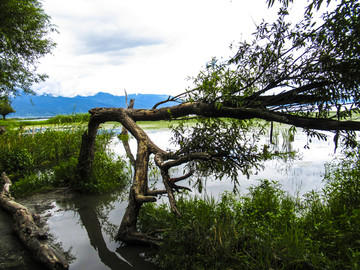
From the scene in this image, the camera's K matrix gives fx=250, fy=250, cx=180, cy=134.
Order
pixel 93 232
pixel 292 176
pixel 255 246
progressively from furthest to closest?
pixel 292 176 → pixel 93 232 → pixel 255 246

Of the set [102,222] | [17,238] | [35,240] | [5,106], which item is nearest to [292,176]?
[102,222]

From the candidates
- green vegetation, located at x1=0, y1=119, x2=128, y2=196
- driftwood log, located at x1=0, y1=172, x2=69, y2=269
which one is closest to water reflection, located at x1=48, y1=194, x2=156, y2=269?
driftwood log, located at x1=0, y1=172, x2=69, y2=269

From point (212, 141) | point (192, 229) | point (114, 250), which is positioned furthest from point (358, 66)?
point (114, 250)

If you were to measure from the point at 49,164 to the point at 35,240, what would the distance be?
7.96 metres

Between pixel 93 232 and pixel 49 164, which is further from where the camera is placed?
pixel 49 164

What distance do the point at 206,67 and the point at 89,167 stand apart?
196 inches

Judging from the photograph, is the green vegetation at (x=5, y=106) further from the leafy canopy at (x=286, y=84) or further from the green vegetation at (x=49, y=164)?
the leafy canopy at (x=286, y=84)

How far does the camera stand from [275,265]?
320 cm

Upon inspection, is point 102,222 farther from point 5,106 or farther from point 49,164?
point 5,106

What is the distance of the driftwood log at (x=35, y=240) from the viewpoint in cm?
377

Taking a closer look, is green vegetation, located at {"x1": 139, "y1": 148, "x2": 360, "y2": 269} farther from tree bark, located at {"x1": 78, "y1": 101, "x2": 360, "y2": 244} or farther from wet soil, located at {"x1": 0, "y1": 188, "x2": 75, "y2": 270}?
wet soil, located at {"x1": 0, "y1": 188, "x2": 75, "y2": 270}

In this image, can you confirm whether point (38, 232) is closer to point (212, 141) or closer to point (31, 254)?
point (31, 254)

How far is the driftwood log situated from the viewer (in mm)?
3770

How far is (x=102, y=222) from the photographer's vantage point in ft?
18.6
